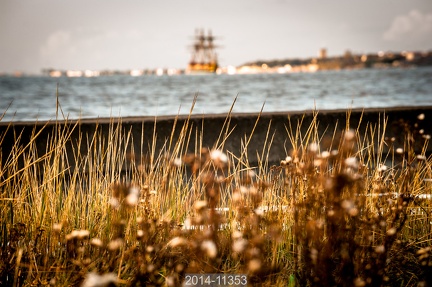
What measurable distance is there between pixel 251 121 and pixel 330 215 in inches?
123

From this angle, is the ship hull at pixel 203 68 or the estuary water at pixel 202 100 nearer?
the estuary water at pixel 202 100

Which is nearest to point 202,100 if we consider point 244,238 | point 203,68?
point 244,238

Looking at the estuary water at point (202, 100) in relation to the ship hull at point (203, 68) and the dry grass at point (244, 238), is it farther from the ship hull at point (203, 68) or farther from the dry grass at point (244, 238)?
the ship hull at point (203, 68)

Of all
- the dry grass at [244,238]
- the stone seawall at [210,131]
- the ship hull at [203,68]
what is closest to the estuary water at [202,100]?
the stone seawall at [210,131]

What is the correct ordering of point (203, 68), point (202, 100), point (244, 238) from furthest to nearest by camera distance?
point (203, 68) → point (202, 100) → point (244, 238)

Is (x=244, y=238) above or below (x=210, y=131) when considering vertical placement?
below

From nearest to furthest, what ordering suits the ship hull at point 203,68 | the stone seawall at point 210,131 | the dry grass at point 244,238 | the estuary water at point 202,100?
1. the dry grass at point 244,238
2. the stone seawall at point 210,131
3. the estuary water at point 202,100
4. the ship hull at point 203,68

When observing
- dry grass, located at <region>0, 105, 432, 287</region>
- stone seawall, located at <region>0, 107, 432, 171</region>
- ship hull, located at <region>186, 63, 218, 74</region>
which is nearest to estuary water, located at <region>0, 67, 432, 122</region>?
stone seawall, located at <region>0, 107, 432, 171</region>

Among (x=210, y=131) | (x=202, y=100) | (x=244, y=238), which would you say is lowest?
(x=202, y=100)

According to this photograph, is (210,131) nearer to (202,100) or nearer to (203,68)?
(202,100)

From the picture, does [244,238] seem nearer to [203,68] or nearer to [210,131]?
[210,131]

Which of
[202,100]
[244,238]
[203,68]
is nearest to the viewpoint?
[244,238]

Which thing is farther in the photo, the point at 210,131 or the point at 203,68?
the point at 203,68

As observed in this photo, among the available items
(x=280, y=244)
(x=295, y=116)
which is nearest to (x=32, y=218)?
(x=280, y=244)
